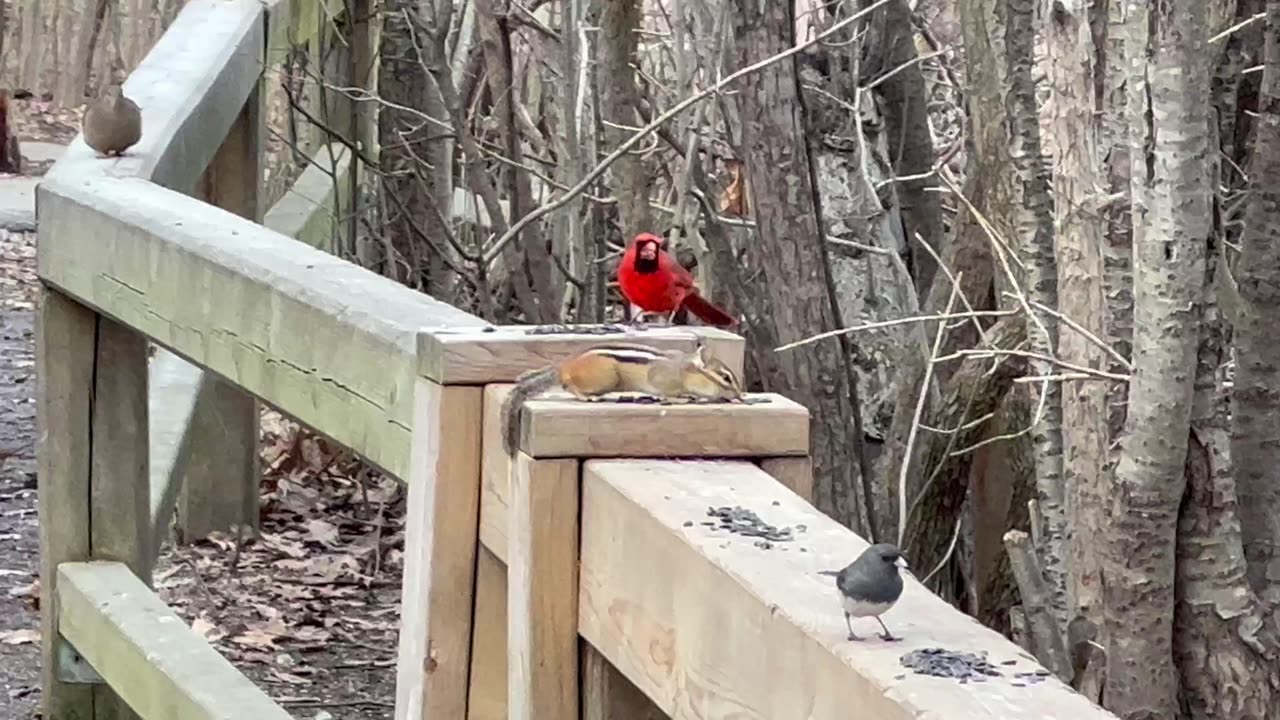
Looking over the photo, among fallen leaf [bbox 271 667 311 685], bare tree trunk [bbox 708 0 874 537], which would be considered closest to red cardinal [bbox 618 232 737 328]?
bare tree trunk [bbox 708 0 874 537]

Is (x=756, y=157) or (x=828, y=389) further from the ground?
(x=756, y=157)

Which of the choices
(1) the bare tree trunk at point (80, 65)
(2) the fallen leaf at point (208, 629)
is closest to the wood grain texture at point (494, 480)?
(2) the fallen leaf at point (208, 629)

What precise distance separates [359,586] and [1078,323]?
2.32 metres

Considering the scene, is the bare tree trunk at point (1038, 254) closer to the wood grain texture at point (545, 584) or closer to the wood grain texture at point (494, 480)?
the wood grain texture at point (494, 480)

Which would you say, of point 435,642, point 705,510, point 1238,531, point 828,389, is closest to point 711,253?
point 828,389

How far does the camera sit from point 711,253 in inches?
231

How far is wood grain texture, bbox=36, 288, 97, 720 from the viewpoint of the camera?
12.5 ft

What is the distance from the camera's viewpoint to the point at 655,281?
410cm

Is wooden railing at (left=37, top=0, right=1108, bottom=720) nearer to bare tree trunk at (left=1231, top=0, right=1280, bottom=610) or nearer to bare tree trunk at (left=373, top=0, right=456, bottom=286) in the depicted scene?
bare tree trunk at (left=1231, top=0, right=1280, bottom=610)

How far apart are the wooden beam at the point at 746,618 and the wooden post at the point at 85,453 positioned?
2077 millimetres

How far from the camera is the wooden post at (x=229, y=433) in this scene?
5.55m

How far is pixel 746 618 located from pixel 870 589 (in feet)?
0.56

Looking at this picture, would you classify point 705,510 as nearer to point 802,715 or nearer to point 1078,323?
point 802,715

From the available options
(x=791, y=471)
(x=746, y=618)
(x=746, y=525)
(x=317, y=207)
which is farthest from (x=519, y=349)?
(x=317, y=207)
